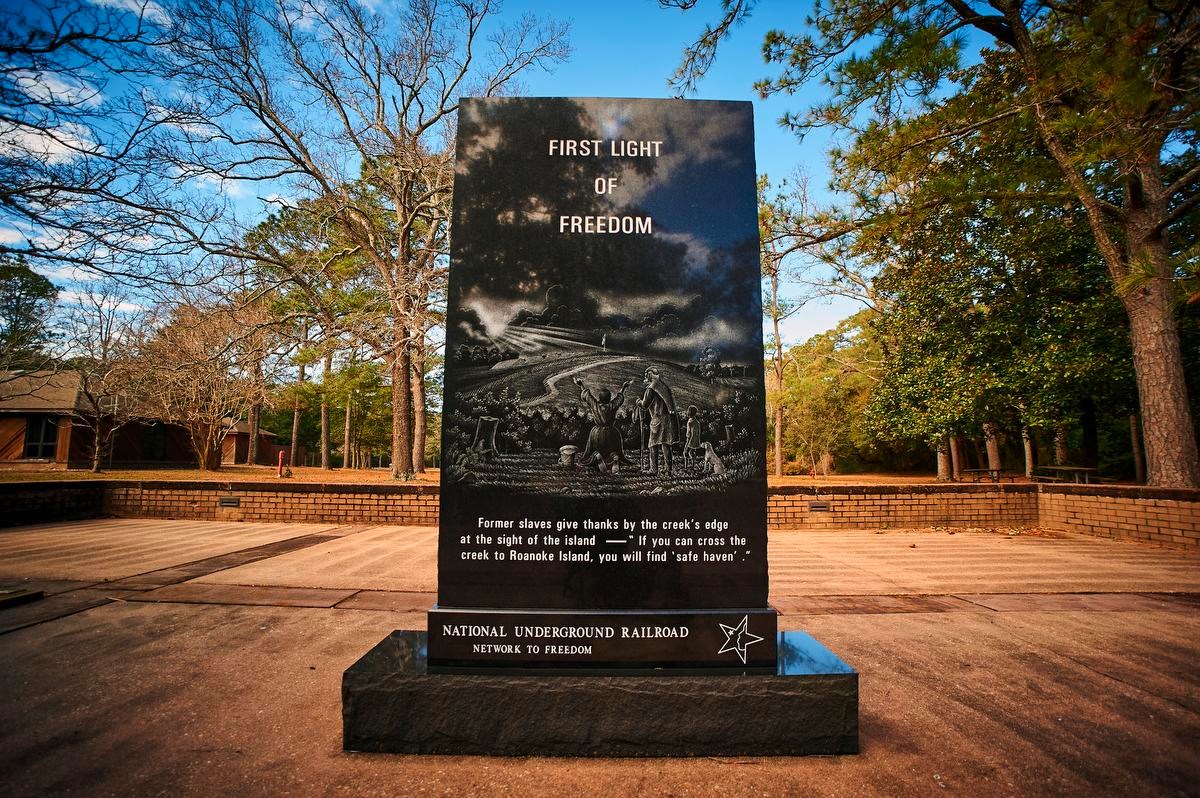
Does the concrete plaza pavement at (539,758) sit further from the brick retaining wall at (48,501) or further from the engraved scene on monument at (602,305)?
the brick retaining wall at (48,501)

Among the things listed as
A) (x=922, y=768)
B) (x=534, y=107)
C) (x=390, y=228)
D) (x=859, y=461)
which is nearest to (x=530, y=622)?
(x=922, y=768)

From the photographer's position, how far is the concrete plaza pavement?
2170 millimetres

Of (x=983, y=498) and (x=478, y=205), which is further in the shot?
(x=983, y=498)

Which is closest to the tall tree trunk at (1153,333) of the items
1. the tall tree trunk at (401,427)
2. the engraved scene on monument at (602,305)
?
the engraved scene on monument at (602,305)

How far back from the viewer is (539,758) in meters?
2.36

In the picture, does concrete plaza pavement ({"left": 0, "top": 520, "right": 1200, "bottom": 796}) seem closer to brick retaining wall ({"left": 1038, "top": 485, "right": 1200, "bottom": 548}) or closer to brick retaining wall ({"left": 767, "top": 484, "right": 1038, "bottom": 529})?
brick retaining wall ({"left": 1038, "top": 485, "right": 1200, "bottom": 548})

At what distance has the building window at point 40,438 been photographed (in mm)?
27172

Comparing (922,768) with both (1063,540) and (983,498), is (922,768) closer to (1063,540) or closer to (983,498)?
(1063,540)

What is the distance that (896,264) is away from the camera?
675 inches

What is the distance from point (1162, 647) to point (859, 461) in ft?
141

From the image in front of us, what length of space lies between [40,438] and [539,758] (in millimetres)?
37663

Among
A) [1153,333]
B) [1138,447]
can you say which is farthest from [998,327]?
[1138,447]

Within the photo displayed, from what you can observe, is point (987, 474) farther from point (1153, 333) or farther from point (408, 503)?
point (408, 503)

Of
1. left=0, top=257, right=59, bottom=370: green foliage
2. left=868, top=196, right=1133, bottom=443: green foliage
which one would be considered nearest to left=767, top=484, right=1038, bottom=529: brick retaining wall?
left=868, top=196, right=1133, bottom=443: green foliage
